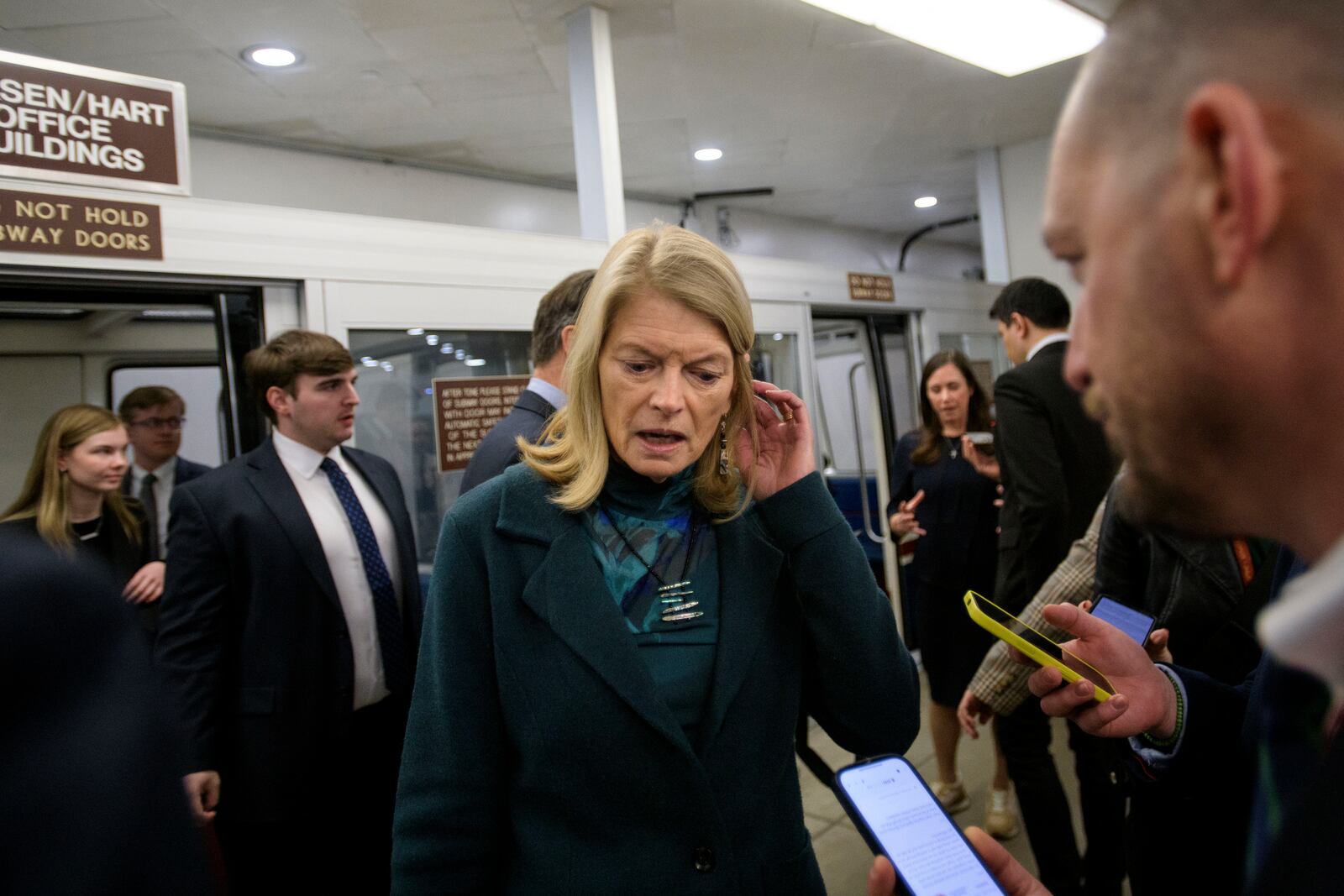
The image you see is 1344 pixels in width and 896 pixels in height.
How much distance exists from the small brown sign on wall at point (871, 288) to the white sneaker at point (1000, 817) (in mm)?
2953

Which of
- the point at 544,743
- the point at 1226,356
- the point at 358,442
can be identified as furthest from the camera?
the point at 358,442

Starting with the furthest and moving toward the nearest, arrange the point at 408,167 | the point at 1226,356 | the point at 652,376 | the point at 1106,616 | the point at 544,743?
the point at 408,167, the point at 1106,616, the point at 652,376, the point at 544,743, the point at 1226,356

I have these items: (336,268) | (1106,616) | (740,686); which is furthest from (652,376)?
(336,268)

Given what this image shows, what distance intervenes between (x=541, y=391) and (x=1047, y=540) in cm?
177

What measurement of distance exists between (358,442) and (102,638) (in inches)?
114

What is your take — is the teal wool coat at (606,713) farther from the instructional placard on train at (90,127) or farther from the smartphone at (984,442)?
the smartphone at (984,442)

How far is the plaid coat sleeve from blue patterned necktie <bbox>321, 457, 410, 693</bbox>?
5.67ft

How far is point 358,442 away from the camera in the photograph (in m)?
3.32

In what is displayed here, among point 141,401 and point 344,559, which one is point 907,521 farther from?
point 141,401

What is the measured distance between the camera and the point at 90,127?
252 cm

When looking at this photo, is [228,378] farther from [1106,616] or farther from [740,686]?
[1106,616]

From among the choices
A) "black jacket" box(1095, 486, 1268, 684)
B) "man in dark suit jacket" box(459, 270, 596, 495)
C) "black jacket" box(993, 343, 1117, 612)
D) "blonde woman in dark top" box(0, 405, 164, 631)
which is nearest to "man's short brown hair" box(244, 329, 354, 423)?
"man in dark suit jacket" box(459, 270, 596, 495)

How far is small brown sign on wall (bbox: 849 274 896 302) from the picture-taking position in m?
5.41

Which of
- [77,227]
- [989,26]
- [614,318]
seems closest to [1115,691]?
[614,318]
